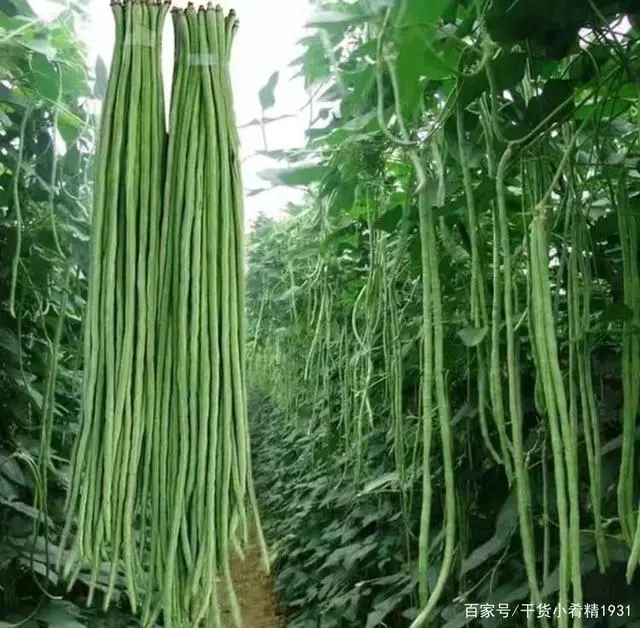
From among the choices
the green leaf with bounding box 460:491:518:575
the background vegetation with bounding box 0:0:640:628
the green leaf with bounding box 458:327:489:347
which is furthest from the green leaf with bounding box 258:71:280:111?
the green leaf with bounding box 460:491:518:575

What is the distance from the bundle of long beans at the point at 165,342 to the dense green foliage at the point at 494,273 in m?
0.16

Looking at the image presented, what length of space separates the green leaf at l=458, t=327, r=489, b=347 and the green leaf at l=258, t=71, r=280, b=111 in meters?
0.41

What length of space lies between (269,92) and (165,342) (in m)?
0.48

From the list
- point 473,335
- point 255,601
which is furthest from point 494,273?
point 255,601

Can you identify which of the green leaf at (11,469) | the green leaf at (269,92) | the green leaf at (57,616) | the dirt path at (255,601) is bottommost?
the dirt path at (255,601)

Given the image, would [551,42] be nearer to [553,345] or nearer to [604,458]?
[553,345]

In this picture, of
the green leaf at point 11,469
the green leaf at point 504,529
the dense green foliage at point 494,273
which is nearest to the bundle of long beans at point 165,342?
the dense green foliage at point 494,273

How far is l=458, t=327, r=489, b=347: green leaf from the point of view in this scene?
2.53ft

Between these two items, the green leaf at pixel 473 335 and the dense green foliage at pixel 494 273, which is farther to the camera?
the green leaf at pixel 473 335

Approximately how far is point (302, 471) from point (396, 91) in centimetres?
295

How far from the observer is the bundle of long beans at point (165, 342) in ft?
1.97

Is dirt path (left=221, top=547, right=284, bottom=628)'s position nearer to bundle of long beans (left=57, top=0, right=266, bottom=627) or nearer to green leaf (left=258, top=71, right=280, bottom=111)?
green leaf (left=258, top=71, right=280, bottom=111)

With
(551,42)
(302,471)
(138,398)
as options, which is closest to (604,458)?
(551,42)

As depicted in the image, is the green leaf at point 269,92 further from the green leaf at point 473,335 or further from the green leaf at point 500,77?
the green leaf at point 473,335
